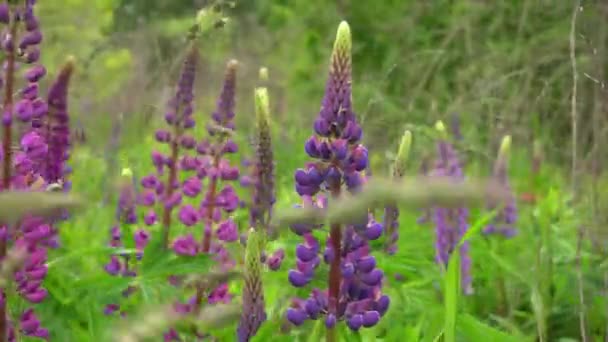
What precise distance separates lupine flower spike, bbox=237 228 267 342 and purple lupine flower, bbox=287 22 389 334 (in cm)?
7

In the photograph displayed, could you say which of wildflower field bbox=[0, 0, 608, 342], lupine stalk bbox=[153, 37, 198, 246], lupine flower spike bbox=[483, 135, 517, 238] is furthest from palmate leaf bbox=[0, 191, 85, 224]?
lupine flower spike bbox=[483, 135, 517, 238]

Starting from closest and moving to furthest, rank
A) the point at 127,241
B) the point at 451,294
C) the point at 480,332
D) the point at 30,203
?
the point at 30,203 < the point at 451,294 < the point at 480,332 < the point at 127,241

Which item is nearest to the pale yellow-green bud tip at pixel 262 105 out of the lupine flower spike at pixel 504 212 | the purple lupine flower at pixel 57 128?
the purple lupine flower at pixel 57 128

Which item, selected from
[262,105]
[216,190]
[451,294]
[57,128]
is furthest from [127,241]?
A: [451,294]

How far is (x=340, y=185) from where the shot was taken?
5.23 ft

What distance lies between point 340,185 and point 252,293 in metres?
0.24

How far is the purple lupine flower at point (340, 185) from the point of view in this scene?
157 cm

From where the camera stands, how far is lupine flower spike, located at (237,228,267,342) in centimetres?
152

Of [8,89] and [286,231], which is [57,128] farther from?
[286,231]

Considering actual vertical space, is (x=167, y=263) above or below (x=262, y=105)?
below

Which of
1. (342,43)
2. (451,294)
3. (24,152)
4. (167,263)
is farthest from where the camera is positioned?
(167,263)

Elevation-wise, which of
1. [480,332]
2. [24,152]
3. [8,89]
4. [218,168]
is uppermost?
[8,89]

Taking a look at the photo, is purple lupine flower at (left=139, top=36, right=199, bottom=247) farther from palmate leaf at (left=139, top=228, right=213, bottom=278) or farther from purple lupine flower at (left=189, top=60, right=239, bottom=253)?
palmate leaf at (left=139, top=228, right=213, bottom=278)

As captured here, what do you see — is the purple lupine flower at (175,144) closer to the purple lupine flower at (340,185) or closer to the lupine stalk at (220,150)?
the lupine stalk at (220,150)
